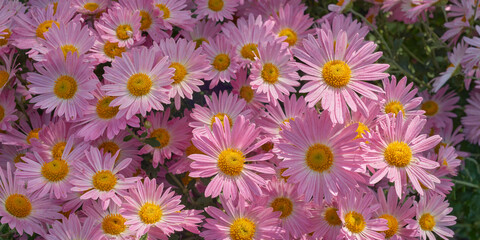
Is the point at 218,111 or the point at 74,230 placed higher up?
the point at 218,111

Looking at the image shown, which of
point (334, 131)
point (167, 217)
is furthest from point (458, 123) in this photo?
point (167, 217)

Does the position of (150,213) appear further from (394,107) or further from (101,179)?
(394,107)

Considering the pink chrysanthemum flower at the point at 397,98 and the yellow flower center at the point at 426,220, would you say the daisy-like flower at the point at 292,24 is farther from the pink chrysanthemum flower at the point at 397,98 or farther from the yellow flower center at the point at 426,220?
the yellow flower center at the point at 426,220

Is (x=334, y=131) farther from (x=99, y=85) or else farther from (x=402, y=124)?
(x=99, y=85)

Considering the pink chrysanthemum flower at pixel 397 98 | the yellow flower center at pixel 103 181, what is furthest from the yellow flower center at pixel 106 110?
the pink chrysanthemum flower at pixel 397 98

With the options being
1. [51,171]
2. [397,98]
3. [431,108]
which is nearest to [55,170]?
[51,171]

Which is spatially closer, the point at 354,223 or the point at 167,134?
the point at 354,223

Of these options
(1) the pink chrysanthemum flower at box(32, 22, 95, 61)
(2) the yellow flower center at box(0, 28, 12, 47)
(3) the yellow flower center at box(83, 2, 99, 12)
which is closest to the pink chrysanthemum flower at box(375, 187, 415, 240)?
(1) the pink chrysanthemum flower at box(32, 22, 95, 61)
